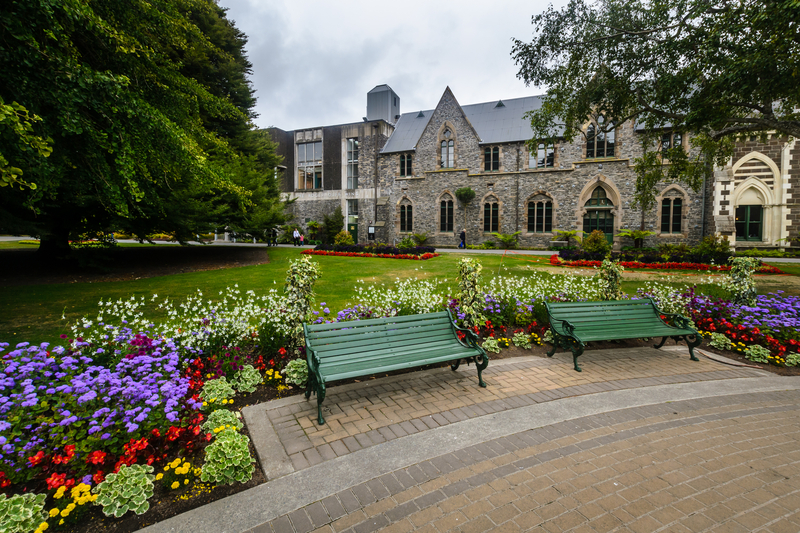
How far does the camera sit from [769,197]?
22.1 m

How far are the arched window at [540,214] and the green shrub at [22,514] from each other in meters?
29.5

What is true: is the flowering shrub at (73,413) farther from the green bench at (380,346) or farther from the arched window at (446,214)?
the arched window at (446,214)

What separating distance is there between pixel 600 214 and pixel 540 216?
13.6 ft

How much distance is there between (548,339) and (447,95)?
2838 centimetres

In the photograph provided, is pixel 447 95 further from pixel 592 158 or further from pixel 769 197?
pixel 769 197

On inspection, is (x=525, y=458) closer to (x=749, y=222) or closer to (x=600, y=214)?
(x=600, y=214)

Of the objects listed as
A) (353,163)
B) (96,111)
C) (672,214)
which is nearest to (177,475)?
(96,111)

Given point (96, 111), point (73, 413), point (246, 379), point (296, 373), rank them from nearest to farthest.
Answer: point (73, 413), point (246, 379), point (296, 373), point (96, 111)

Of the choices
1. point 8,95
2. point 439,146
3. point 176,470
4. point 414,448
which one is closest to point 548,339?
point 414,448

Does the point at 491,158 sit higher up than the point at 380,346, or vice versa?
the point at 491,158

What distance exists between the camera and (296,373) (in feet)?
15.4

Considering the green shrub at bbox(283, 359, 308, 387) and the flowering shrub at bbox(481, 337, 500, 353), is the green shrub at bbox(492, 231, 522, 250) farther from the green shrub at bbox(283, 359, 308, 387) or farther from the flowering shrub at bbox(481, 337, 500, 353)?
the green shrub at bbox(283, 359, 308, 387)

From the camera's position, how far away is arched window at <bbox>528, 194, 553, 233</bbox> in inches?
1105

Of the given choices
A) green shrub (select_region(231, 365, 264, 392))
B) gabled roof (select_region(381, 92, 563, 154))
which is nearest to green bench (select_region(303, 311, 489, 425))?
green shrub (select_region(231, 365, 264, 392))
